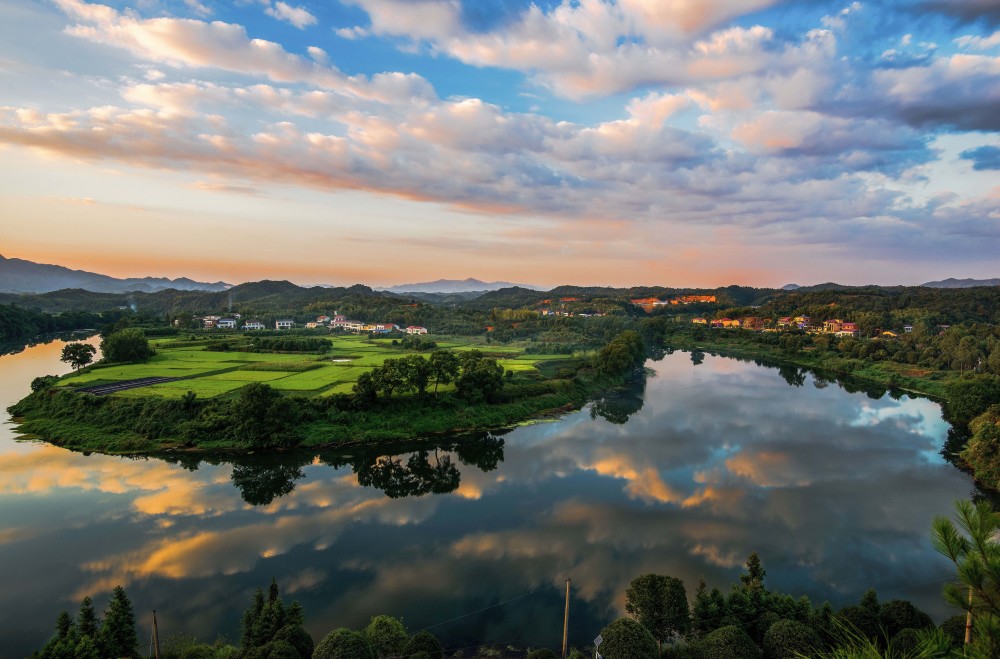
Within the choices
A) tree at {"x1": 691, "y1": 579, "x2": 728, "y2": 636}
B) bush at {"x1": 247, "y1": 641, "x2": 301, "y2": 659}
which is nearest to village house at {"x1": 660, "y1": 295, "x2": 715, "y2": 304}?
tree at {"x1": 691, "y1": 579, "x2": 728, "y2": 636}

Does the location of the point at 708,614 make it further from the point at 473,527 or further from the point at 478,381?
the point at 478,381

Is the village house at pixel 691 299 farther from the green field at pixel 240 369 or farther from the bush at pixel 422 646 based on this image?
the bush at pixel 422 646

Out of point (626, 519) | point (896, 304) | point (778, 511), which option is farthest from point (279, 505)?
Answer: point (896, 304)

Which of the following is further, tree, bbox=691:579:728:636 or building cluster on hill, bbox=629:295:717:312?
building cluster on hill, bbox=629:295:717:312

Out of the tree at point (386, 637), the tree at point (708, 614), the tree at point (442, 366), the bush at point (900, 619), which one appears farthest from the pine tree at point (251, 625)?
the tree at point (442, 366)

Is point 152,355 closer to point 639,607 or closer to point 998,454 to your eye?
point 639,607

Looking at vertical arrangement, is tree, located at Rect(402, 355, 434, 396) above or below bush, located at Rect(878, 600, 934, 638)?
above

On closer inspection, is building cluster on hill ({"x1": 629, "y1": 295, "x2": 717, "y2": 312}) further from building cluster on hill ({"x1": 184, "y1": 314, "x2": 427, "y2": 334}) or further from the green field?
the green field
